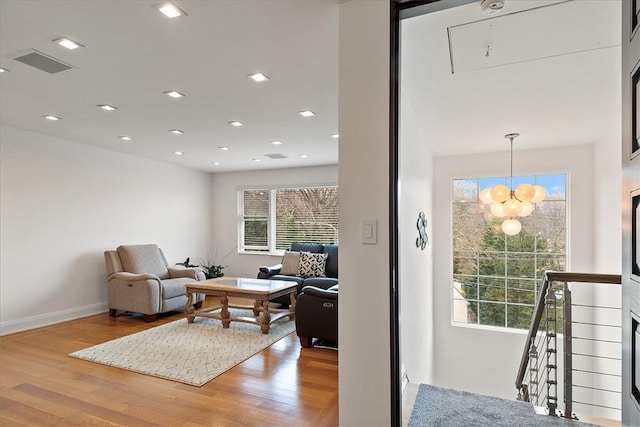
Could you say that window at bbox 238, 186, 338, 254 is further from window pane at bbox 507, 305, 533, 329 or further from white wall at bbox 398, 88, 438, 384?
window pane at bbox 507, 305, 533, 329

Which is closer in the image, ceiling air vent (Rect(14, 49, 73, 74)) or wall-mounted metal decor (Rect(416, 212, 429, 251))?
ceiling air vent (Rect(14, 49, 73, 74))

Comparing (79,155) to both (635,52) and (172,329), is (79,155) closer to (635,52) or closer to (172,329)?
Result: (172,329)

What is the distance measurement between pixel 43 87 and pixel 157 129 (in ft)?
4.52

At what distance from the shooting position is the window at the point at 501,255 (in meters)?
5.14

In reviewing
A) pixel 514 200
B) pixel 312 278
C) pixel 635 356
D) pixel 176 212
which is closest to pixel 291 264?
pixel 312 278

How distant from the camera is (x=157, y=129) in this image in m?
4.44

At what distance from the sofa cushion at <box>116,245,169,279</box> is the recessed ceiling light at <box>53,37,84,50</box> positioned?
3.62 m

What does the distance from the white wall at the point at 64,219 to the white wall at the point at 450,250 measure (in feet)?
15.8

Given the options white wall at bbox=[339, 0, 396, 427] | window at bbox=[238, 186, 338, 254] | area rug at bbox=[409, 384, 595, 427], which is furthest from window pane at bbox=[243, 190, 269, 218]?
white wall at bbox=[339, 0, 396, 427]

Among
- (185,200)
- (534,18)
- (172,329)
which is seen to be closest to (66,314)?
(172,329)

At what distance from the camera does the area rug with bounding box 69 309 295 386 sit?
3.21m

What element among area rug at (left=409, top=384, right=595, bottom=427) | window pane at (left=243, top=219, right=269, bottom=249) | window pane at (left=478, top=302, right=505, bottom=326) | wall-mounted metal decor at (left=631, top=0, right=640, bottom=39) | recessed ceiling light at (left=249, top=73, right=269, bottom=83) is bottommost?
window pane at (left=478, top=302, right=505, bottom=326)

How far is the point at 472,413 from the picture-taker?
2.41m

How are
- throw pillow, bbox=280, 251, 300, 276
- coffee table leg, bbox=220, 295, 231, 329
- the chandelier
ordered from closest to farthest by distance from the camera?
1. the chandelier
2. coffee table leg, bbox=220, 295, 231, 329
3. throw pillow, bbox=280, 251, 300, 276
